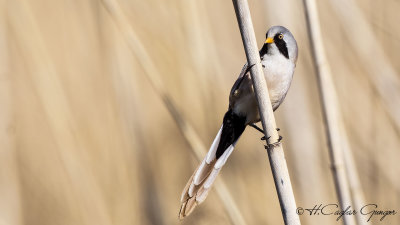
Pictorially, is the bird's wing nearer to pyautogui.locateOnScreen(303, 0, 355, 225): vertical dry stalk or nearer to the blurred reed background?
pyautogui.locateOnScreen(303, 0, 355, 225): vertical dry stalk

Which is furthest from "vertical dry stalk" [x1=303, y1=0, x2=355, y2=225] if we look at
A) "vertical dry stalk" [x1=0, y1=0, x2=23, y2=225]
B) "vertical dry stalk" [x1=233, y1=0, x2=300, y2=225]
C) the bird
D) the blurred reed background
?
"vertical dry stalk" [x1=0, y1=0, x2=23, y2=225]

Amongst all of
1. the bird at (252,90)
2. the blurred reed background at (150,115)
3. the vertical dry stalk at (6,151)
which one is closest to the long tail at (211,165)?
the bird at (252,90)

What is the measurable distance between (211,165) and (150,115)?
3.76ft

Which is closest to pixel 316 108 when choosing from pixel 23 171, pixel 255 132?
pixel 255 132

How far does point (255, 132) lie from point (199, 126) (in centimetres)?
43

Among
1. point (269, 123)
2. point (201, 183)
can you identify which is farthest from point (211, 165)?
point (269, 123)

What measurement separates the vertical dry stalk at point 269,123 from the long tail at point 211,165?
0.31 meters

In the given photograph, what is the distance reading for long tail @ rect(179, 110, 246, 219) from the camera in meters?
1.37

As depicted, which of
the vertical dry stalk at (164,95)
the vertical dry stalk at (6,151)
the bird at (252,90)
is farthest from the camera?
the vertical dry stalk at (6,151)

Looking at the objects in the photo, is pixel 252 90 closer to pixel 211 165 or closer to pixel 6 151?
pixel 211 165

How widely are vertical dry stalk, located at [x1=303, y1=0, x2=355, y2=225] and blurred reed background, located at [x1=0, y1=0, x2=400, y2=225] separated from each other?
1.84ft

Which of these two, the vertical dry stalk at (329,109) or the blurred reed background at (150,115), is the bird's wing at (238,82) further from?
the blurred reed background at (150,115)

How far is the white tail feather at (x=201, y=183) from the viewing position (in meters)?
1.37

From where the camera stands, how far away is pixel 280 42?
1.54 metres
